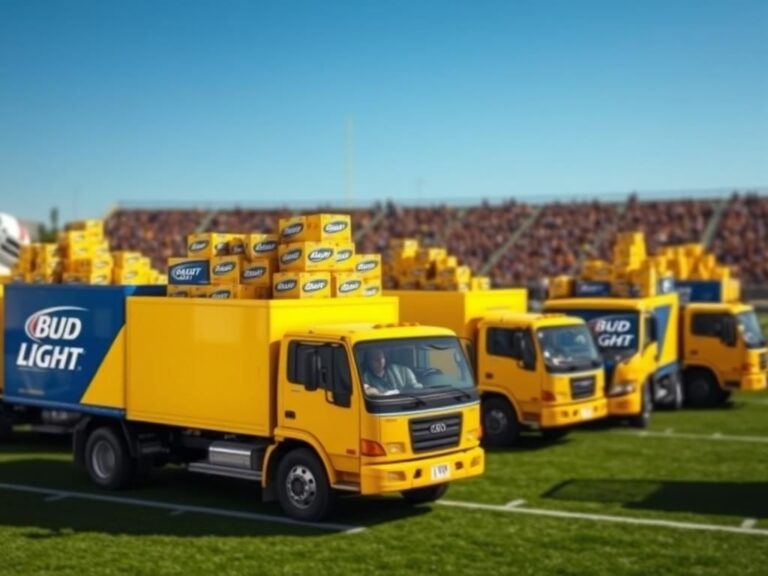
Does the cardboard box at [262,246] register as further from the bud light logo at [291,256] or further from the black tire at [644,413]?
the black tire at [644,413]

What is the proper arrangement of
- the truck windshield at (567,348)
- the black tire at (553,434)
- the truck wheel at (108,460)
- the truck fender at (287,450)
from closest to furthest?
the truck fender at (287,450)
the truck wheel at (108,460)
the truck windshield at (567,348)
the black tire at (553,434)

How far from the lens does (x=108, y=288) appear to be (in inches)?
544

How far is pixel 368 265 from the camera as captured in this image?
13.8 m

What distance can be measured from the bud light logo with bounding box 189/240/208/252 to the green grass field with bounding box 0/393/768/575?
10.5ft

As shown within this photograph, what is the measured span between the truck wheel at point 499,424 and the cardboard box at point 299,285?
229 inches

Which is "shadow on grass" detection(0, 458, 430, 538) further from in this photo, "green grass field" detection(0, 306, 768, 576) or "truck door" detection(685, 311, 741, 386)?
"truck door" detection(685, 311, 741, 386)

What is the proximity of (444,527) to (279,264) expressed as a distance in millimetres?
3856

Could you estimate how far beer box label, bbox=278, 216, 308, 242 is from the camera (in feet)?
43.4

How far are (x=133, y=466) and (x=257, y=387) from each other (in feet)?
8.83

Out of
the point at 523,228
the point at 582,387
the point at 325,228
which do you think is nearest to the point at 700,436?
the point at 582,387

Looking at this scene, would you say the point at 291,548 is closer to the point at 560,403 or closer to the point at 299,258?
the point at 299,258

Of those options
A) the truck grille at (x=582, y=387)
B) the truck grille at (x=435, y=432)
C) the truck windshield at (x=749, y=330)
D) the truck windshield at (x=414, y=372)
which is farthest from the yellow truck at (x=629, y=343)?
the truck grille at (x=435, y=432)

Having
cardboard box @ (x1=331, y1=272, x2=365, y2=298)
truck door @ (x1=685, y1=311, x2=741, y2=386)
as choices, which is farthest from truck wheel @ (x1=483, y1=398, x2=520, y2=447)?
truck door @ (x1=685, y1=311, x2=741, y2=386)

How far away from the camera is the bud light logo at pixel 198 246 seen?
13.4 meters
